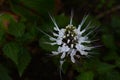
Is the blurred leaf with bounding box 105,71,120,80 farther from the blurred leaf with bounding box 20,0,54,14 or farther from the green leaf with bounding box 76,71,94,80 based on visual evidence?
the blurred leaf with bounding box 20,0,54,14

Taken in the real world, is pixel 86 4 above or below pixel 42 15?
above

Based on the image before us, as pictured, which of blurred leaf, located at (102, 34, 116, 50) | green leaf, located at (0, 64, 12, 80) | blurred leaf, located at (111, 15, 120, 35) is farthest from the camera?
blurred leaf, located at (111, 15, 120, 35)

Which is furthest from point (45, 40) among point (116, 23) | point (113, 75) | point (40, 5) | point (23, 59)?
point (116, 23)

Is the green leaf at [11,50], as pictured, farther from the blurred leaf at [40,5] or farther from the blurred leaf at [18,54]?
the blurred leaf at [40,5]

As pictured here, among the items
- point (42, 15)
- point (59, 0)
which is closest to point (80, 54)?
point (42, 15)

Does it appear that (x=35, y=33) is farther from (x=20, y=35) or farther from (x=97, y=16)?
(x=97, y=16)

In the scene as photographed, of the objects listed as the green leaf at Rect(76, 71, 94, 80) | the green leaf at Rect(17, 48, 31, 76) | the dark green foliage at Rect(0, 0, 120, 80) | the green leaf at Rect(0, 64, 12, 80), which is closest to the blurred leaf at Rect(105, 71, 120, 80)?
the dark green foliage at Rect(0, 0, 120, 80)

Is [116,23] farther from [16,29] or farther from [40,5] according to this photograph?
[16,29]
